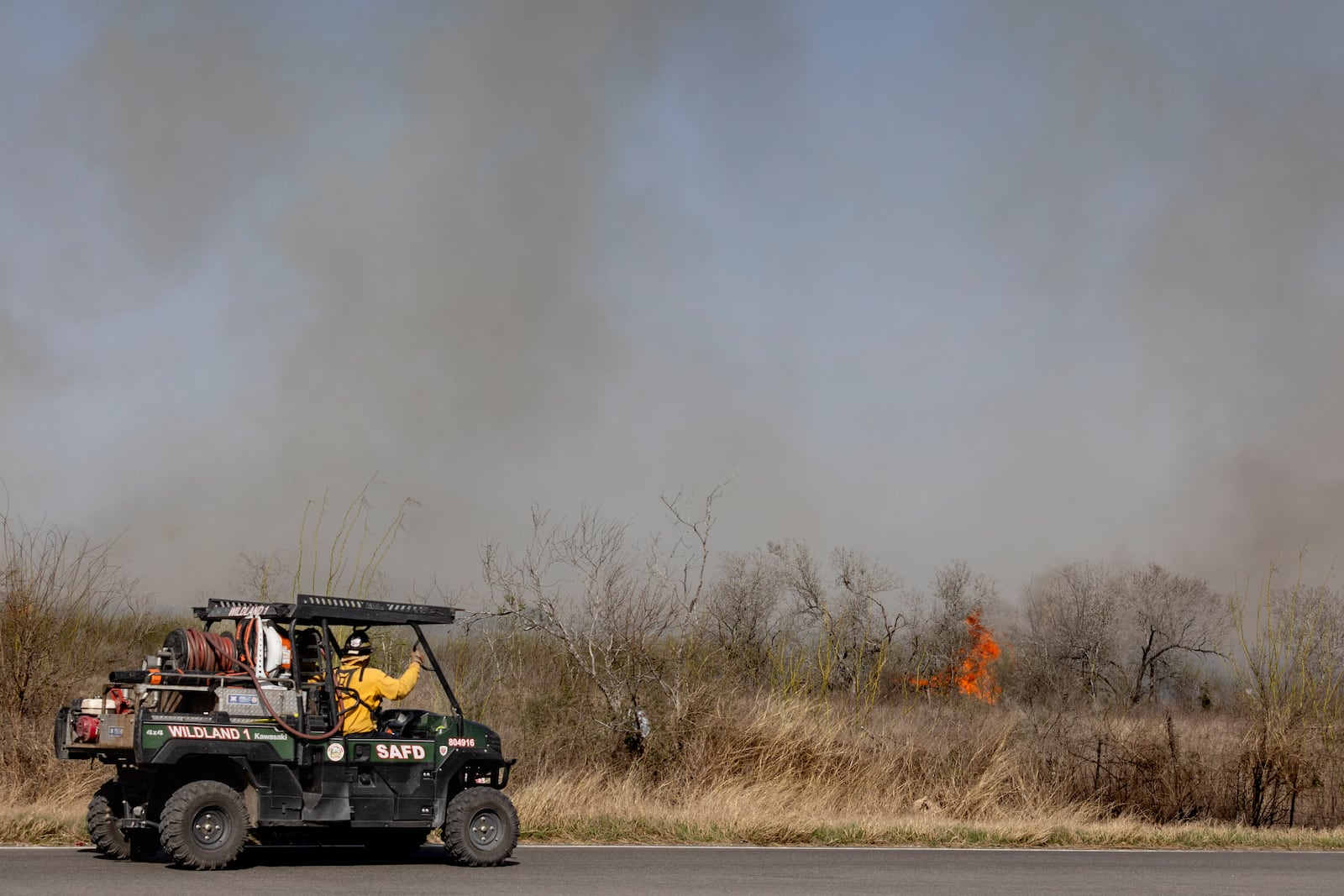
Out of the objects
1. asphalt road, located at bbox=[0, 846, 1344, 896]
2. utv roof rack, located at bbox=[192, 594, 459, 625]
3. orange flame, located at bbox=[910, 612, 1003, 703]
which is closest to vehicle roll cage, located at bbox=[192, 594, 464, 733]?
utv roof rack, located at bbox=[192, 594, 459, 625]

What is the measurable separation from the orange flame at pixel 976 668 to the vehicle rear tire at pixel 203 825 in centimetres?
2094

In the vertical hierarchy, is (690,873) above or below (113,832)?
below

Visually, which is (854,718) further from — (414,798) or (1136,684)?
(1136,684)

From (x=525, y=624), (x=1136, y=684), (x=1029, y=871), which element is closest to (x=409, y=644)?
(x=525, y=624)

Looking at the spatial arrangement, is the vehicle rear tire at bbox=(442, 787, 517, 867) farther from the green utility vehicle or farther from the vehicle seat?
the vehicle seat

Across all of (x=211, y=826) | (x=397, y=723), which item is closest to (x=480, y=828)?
(x=397, y=723)

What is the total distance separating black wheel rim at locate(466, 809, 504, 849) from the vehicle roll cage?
84 centimetres

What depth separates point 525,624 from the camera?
837 inches

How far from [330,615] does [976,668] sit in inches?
1250

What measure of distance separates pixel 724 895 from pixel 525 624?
35.8 feet

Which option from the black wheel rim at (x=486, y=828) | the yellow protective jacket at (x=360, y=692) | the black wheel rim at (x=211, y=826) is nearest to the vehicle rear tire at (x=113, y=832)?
the black wheel rim at (x=211, y=826)

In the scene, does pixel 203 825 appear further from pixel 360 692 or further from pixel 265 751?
pixel 360 692

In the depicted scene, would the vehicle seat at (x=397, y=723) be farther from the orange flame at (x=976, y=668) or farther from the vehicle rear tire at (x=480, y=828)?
the orange flame at (x=976, y=668)

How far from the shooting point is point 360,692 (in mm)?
12062
